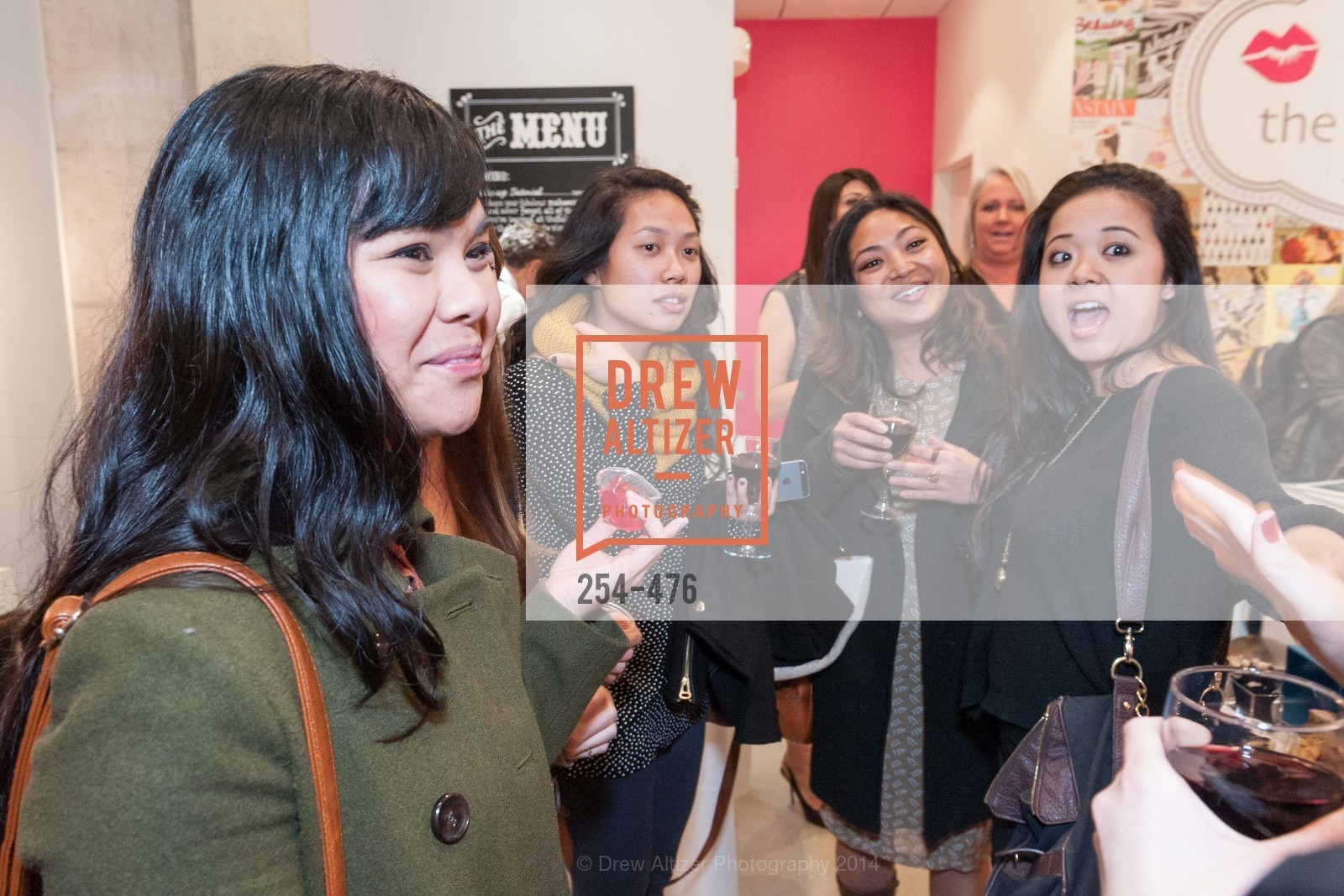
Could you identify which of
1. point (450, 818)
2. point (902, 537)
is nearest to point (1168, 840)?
point (450, 818)

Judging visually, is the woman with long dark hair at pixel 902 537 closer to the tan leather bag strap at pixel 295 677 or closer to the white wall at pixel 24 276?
the tan leather bag strap at pixel 295 677

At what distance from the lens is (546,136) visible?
2678mm

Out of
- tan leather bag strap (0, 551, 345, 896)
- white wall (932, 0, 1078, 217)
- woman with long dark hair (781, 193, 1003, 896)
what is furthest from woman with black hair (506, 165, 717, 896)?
white wall (932, 0, 1078, 217)

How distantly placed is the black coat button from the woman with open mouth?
904 millimetres

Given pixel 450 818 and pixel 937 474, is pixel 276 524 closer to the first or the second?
pixel 450 818

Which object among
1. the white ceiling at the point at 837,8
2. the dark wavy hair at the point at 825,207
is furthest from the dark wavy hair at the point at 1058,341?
the white ceiling at the point at 837,8

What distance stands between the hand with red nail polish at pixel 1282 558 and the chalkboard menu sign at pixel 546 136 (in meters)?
2.12

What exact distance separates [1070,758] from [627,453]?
842mm

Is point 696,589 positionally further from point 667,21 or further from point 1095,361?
point 667,21

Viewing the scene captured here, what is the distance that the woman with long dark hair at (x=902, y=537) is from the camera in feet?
4.96

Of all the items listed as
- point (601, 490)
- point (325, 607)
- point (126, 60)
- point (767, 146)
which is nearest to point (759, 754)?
point (601, 490)

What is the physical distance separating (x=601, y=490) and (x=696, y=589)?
0.26 meters

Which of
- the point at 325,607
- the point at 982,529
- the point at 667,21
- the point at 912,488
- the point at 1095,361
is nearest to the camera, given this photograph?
the point at 325,607

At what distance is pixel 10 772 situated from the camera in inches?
23.7
